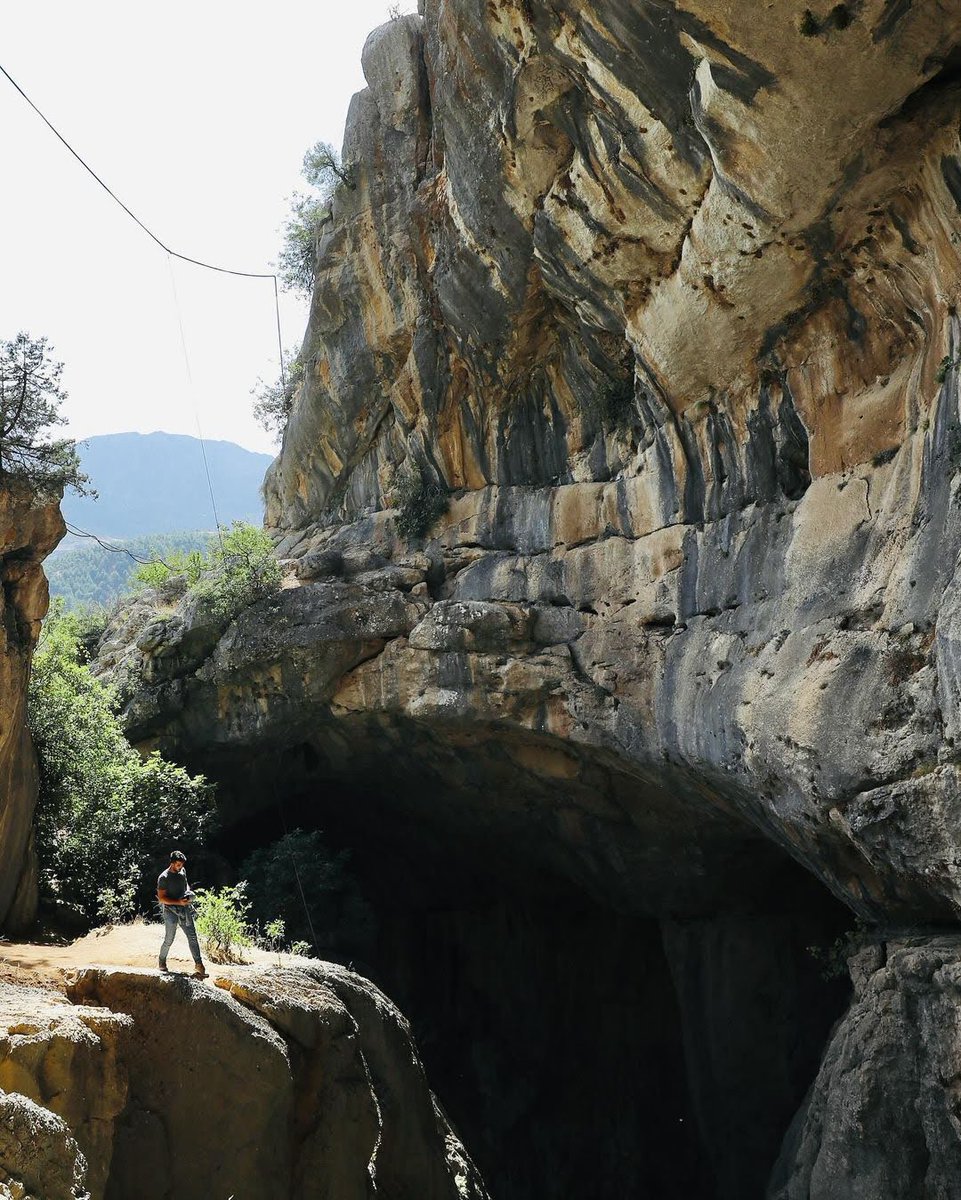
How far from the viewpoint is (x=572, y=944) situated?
20391 millimetres

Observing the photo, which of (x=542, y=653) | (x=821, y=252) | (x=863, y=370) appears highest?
(x=821, y=252)

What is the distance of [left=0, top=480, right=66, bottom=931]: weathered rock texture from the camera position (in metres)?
12.4

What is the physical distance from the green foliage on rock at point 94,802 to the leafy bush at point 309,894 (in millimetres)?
1623

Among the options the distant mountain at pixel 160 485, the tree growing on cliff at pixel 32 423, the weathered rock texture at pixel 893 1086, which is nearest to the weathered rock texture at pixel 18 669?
the tree growing on cliff at pixel 32 423

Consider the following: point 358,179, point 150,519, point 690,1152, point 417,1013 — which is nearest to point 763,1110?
point 690,1152

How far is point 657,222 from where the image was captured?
10.9 metres

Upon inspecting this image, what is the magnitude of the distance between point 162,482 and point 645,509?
18578 cm

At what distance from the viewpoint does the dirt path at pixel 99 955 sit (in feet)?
30.7

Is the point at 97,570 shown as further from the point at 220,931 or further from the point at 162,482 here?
the point at 162,482

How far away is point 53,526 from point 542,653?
706 centimetres

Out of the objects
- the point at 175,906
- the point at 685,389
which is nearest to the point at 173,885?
the point at 175,906

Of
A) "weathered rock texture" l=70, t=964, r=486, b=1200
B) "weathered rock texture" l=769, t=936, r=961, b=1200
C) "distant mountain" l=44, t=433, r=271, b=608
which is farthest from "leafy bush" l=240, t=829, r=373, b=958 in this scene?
"distant mountain" l=44, t=433, r=271, b=608

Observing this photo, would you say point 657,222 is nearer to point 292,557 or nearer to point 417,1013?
point 292,557

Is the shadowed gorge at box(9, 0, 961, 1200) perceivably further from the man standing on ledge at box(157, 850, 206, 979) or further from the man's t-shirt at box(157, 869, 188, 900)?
the man's t-shirt at box(157, 869, 188, 900)
